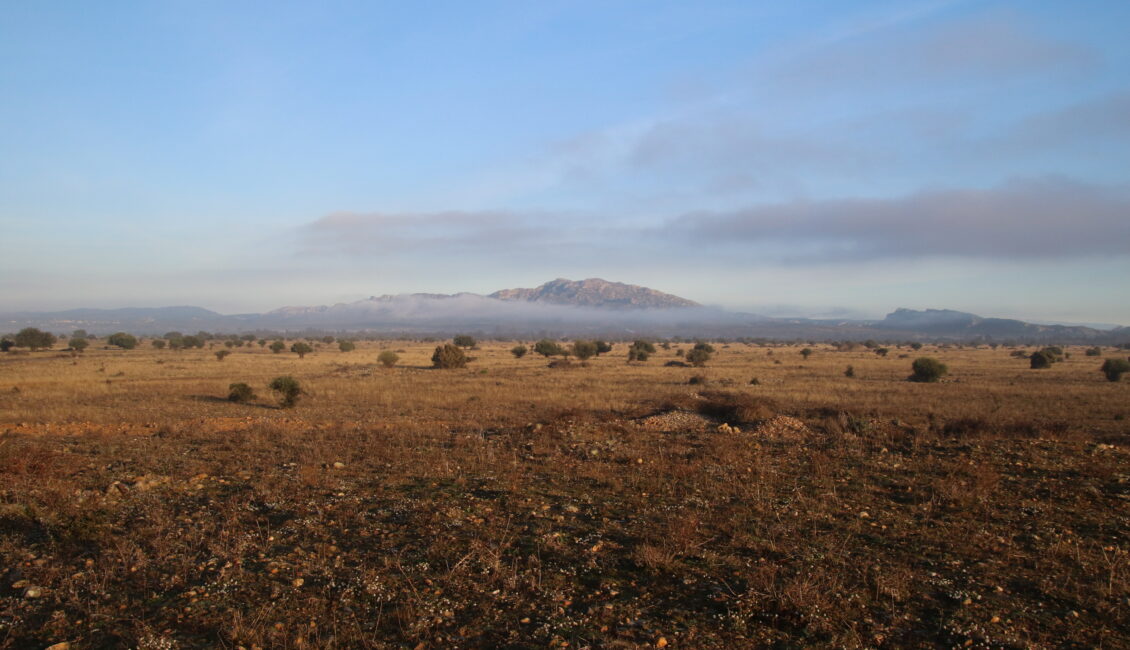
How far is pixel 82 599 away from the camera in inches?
227

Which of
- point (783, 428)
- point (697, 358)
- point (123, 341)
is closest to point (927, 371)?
point (697, 358)

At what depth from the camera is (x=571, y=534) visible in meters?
7.59

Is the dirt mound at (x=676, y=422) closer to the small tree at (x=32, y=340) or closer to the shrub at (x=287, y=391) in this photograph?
the shrub at (x=287, y=391)

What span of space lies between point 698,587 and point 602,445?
786 centimetres

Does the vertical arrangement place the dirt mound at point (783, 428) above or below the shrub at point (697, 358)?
above

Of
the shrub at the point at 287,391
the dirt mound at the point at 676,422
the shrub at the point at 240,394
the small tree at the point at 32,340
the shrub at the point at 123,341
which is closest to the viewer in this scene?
the dirt mound at the point at 676,422

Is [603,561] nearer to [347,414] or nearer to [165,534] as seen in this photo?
[165,534]

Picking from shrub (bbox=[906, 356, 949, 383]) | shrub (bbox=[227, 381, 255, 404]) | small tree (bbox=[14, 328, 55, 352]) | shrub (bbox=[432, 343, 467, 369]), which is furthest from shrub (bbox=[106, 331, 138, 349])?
shrub (bbox=[906, 356, 949, 383])

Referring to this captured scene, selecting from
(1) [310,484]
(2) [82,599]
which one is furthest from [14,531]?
(1) [310,484]

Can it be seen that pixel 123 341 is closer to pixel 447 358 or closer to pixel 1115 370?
pixel 447 358

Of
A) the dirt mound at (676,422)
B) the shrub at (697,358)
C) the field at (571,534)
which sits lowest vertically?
the shrub at (697,358)

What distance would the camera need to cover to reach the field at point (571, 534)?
530 centimetres

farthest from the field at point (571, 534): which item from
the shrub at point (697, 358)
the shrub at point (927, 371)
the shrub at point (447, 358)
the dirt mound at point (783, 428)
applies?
the shrub at point (697, 358)

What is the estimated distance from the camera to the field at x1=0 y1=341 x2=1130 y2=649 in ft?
17.4
